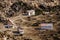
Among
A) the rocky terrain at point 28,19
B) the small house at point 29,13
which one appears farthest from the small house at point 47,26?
the small house at point 29,13

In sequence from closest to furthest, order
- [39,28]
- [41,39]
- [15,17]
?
[41,39] < [39,28] < [15,17]

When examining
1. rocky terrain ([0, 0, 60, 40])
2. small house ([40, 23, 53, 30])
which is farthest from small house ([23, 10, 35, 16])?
small house ([40, 23, 53, 30])

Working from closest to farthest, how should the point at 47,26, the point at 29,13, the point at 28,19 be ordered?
the point at 47,26 < the point at 28,19 < the point at 29,13

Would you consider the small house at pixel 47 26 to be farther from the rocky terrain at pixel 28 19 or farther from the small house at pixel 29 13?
the small house at pixel 29 13

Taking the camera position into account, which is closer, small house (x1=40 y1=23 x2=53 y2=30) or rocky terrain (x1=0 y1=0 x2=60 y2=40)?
rocky terrain (x1=0 y1=0 x2=60 y2=40)

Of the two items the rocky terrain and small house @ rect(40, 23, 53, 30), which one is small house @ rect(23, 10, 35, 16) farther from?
small house @ rect(40, 23, 53, 30)

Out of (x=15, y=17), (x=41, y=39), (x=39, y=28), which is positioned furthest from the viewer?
(x=15, y=17)

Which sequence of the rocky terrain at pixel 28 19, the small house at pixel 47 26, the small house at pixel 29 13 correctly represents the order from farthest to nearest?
1. the small house at pixel 29 13
2. the small house at pixel 47 26
3. the rocky terrain at pixel 28 19

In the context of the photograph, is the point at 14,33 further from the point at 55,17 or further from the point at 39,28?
the point at 55,17

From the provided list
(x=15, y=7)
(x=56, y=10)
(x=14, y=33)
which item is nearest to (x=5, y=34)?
(x=14, y=33)

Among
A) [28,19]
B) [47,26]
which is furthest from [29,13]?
[47,26]

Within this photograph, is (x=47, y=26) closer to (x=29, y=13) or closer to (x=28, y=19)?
(x=28, y=19)
